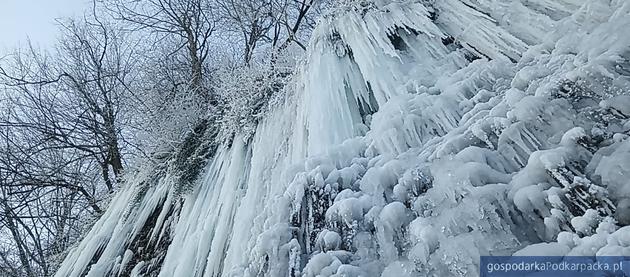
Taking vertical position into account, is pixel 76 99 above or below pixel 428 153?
above

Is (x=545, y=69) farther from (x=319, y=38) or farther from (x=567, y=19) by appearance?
(x=319, y=38)

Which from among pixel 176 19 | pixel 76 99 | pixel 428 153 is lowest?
pixel 428 153

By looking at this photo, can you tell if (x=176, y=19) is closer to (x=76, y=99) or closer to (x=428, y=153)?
(x=76, y=99)

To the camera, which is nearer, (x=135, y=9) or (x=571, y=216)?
(x=571, y=216)

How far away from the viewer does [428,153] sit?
207 centimetres

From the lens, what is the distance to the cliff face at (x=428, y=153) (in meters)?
1.60

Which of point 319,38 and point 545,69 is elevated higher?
point 319,38

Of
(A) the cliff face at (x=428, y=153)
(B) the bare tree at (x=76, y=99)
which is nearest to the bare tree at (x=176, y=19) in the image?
(B) the bare tree at (x=76, y=99)

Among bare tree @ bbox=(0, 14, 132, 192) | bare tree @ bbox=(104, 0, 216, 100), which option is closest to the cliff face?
bare tree @ bbox=(0, 14, 132, 192)

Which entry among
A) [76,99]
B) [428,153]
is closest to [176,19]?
[76,99]

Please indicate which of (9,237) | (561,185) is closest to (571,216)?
(561,185)

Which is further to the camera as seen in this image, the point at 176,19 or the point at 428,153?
the point at 176,19

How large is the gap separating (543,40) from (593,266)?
1202mm

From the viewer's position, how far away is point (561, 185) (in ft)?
5.20
